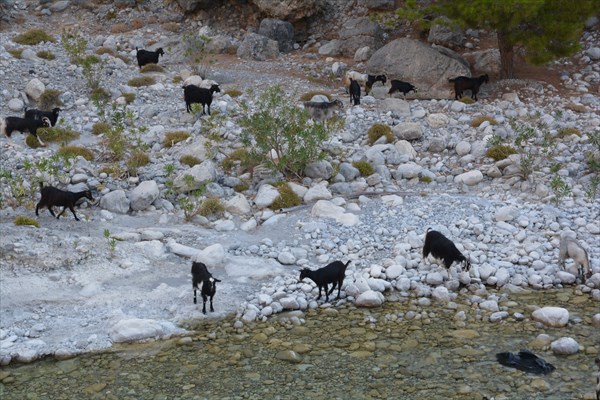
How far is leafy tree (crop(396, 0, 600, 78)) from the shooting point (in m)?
18.7

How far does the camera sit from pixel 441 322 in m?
10.6

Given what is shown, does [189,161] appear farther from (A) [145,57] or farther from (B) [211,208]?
(A) [145,57]

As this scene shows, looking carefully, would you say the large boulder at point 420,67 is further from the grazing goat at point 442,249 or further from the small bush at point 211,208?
the grazing goat at point 442,249

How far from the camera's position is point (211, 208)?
47.1 feet

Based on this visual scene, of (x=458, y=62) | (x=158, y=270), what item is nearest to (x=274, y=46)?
(x=458, y=62)

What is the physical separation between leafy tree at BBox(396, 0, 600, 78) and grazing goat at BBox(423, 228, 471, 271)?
894 centimetres

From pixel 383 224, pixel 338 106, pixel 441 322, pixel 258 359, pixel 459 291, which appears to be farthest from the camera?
pixel 338 106

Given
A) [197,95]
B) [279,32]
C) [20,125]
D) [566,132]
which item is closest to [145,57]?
[279,32]

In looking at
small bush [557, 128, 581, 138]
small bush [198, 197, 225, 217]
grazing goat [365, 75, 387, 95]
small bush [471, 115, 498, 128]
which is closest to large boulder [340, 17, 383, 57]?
grazing goat [365, 75, 387, 95]

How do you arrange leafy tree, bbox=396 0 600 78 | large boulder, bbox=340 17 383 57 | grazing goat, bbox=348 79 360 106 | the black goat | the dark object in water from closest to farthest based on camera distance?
the dark object in water
leafy tree, bbox=396 0 600 78
the black goat
grazing goat, bbox=348 79 360 106
large boulder, bbox=340 17 383 57

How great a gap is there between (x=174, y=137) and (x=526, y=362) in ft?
36.6

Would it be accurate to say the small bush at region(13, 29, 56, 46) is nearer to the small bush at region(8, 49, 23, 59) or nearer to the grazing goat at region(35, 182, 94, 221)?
the small bush at region(8, 49, 23, 59)

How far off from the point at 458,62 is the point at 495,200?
863cm

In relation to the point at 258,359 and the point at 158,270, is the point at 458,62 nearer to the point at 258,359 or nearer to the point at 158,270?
the point at 158,270
